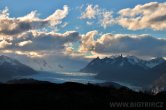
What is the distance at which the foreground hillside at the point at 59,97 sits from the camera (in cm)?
8419

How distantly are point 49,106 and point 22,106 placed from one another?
5845mm

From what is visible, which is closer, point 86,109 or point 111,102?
point 86,109

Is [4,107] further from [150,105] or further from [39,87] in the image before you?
[150,105]

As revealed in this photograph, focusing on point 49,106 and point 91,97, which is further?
point 91,97

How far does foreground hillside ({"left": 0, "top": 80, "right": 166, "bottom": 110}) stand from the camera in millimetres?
84188

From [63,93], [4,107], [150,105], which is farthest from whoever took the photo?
[150,105]

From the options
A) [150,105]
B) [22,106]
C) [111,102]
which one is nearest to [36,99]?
[22,106]

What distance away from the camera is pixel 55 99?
86500mm

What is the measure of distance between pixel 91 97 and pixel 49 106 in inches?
470

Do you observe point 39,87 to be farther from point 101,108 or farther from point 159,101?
point 159,101

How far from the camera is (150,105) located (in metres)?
96.2

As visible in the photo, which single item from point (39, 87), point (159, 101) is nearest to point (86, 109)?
point (39, 87)

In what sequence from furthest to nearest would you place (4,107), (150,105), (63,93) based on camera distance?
(150,105) → (63,93) → (4,107)

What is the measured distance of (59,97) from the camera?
87562mm
